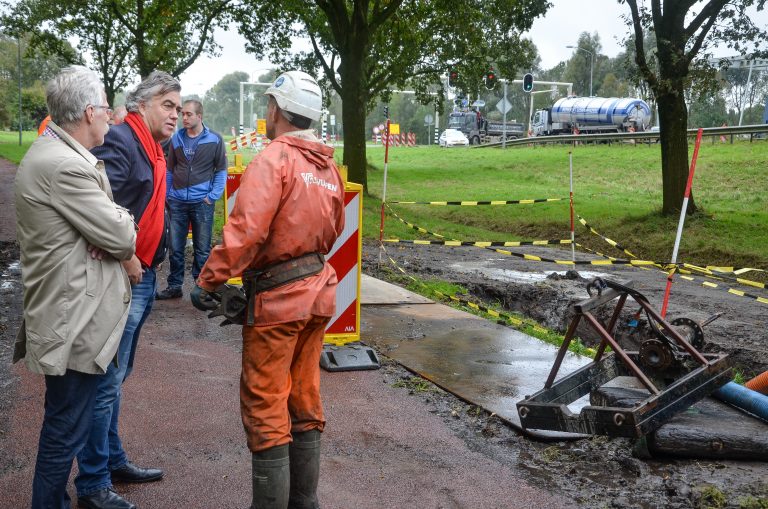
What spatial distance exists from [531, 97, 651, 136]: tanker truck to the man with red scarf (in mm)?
45585

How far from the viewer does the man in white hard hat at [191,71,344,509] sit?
3625 millimetres

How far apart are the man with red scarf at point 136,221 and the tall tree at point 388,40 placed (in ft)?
58.0

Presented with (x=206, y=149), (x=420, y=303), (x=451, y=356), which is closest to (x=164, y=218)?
(x=451, y=356)

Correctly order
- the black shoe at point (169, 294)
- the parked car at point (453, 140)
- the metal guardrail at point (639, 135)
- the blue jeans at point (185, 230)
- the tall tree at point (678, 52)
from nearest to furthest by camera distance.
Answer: the blue jeans at point (185, 230), the black shoe at point (169, 294), the tall tree at point (678, 52), the metal guardrail at point (639, 135), the parked car at point (453, 140)

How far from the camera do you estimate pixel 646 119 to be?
50.1m

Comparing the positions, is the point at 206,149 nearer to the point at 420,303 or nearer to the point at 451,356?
the point at 420,303

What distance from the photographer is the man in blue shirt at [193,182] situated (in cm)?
881

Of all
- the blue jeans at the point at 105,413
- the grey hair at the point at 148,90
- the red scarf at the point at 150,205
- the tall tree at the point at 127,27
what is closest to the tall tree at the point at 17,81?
the tall tree at the point at 127,27

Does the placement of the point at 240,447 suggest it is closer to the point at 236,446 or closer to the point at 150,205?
the point at 236,446

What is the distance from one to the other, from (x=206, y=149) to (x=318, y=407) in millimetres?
5404

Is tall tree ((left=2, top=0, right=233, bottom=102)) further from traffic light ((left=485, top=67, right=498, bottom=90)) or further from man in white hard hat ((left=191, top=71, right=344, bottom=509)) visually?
man in white hard hat ((left=191, top=71, right=344, bottom=509))

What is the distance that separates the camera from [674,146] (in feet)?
60.8

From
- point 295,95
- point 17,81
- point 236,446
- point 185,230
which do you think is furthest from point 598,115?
point 17,81

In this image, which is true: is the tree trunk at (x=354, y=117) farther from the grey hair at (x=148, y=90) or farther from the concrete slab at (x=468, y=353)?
the grey hair at (x=148, y=90)
